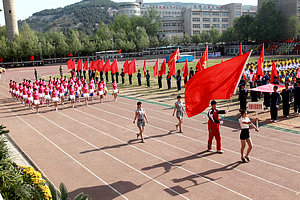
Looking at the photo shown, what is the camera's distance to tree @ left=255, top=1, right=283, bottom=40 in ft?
244

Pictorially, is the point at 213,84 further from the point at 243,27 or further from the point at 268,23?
the point at 243,27

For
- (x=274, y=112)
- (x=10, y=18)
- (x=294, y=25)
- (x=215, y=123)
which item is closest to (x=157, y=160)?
(x=215, y=123)

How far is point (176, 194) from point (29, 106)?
15.6 metres

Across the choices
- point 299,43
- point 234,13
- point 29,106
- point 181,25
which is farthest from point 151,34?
point 29,106

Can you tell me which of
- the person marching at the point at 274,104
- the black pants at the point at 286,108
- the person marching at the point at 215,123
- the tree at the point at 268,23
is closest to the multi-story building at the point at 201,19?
the tree at the point at 268,23

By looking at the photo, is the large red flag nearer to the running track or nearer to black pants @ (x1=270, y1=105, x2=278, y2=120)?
the running track

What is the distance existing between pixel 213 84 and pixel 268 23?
74.0 metres

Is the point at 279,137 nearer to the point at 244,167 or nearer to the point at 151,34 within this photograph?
the point at 244,167

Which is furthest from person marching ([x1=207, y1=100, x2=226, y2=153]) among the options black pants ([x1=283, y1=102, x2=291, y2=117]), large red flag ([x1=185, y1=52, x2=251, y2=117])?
black pants ([x1=283, y1=102, x2=291, y2=117])

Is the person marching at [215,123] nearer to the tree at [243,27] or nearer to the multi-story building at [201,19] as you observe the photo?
the tree at [243,27]

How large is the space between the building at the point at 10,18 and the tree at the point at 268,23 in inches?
2462

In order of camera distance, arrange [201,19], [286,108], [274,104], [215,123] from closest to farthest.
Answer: [215,123] → [274,104] → [286,108] → [201,19]

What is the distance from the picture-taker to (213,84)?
8.68 meters

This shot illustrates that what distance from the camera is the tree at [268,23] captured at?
74.5m
